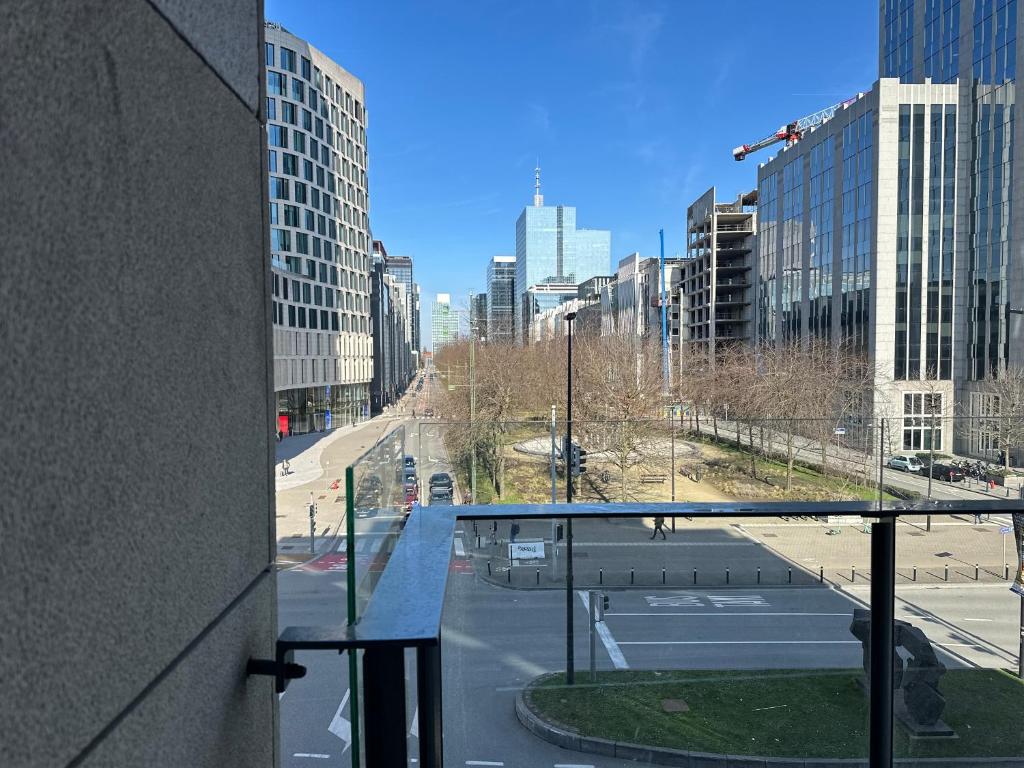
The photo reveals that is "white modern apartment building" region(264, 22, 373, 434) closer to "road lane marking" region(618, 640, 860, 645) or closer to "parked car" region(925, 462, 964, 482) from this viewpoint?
"parked car" region(925, 462, 964, 482)

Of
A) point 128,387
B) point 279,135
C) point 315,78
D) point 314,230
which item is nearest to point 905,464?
point 128,387

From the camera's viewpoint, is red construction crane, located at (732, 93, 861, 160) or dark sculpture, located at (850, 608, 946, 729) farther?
red construction crane, located at (732, 93, 861, 160)

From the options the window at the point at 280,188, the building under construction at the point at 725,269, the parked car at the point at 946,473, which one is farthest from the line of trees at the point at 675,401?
the building under construction at the point at 725,269

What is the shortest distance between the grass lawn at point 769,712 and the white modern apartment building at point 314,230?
113 ft

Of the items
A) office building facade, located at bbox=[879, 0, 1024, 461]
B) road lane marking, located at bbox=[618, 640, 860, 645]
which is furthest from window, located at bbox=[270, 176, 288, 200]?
Result: road lane marking, located at bbox=[618, 640, 860, 645]

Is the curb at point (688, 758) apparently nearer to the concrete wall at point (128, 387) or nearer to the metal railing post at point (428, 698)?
the metal railing post at point (428, 698)

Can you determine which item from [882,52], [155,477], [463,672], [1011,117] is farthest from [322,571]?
[882,52]

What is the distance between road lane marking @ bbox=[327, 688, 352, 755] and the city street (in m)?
0.50

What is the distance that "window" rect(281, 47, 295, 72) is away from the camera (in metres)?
41.6

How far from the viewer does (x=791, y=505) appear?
2.18 meters

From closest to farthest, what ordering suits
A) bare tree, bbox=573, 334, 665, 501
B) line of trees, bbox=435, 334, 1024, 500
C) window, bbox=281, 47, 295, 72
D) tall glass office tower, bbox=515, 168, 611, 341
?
1. line of trees, bbox=435, 334, 1024, 500
2. bare tree, bbox=573, 334, 665, 501
3. window, bbox=281, 47, 295, 72
4. tall glass office tower, bbox=515, 168, 611, 341

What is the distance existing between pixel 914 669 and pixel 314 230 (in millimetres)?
44663

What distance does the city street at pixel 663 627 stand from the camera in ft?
7.32

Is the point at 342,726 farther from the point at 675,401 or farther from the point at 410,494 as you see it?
the point at 675,401
